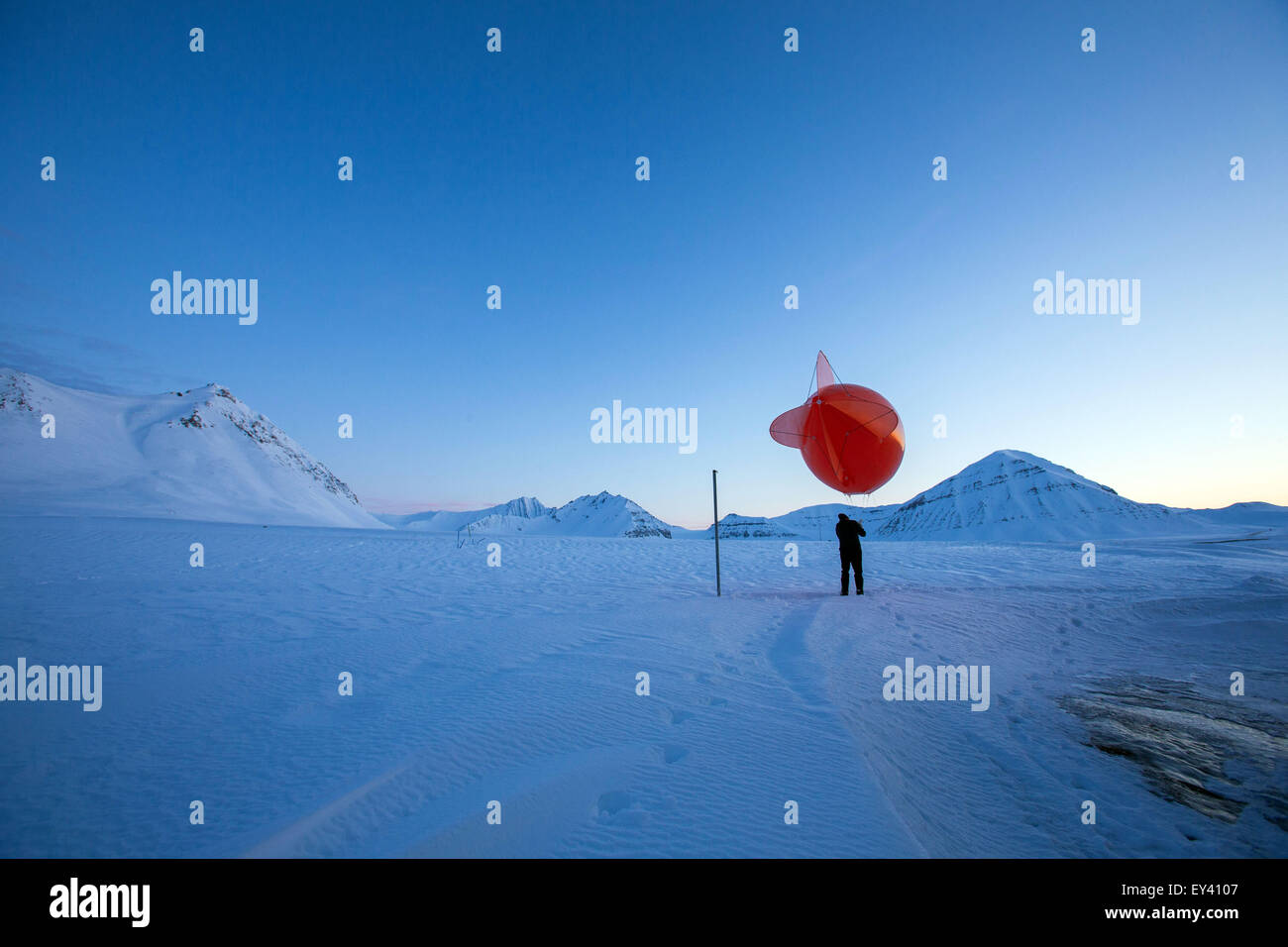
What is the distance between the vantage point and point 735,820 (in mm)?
2828

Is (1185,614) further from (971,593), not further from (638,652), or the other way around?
(638,652)

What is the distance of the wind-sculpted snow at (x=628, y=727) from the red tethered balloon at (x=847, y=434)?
8.76 ft

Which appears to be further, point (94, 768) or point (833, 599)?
point (833, 599)

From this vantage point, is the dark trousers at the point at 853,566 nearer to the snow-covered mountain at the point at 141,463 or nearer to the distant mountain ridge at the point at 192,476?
the distant mountain ridge at the point at 192,476

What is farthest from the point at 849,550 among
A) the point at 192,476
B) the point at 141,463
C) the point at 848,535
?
the point at 141,463

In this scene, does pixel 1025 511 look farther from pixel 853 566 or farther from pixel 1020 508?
pixel 853 566

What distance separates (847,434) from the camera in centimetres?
920

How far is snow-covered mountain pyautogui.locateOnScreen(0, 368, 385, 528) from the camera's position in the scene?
107 feet

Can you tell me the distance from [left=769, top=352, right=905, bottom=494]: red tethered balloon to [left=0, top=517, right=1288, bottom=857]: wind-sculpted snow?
267 cm

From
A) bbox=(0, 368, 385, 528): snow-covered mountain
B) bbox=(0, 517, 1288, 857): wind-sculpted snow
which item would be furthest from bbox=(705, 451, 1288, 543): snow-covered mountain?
bbox=(0, 517, 1288, 857): wind-sculpted snow

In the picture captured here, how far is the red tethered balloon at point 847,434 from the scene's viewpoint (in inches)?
357

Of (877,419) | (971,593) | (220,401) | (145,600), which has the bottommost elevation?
(971,593)
